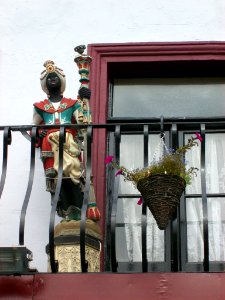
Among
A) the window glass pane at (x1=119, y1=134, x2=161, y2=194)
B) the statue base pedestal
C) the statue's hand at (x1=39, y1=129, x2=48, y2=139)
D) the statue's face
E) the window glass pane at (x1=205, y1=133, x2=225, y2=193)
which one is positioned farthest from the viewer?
the window glass pane at (x1=119, y1=134, x2=161, y2=194)

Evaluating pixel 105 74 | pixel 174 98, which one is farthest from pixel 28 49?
pixel 174 98

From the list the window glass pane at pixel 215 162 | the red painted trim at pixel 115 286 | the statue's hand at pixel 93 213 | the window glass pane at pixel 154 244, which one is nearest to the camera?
the red painted trim at pixel 115 286

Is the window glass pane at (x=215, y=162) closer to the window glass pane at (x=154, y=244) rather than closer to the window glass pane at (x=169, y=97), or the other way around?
the window glass pane at (x=169, y=97)

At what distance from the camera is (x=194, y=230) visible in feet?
23.8

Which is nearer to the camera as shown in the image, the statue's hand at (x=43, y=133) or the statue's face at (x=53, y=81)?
the statue's hand at (x=43, y=133)

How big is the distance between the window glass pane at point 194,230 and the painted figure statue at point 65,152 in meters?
0.98

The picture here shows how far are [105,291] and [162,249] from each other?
153 centimetres

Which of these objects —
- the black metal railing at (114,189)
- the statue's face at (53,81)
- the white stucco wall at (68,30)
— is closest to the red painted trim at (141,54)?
the white stucco wall at (68,30)

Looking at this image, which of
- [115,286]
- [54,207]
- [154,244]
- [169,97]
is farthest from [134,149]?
[115,286]

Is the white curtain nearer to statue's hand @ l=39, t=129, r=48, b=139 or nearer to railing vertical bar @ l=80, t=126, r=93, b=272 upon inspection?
statue's hand @ l=39, t=129, r=48, b=139

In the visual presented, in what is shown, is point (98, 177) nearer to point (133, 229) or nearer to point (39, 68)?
point (133, 229)

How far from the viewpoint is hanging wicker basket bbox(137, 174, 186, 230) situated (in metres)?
5.75

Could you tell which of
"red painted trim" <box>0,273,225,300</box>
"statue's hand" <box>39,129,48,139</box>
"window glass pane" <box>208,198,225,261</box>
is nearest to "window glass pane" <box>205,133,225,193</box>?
"window glass pane" <box>208,198,225,261</box>

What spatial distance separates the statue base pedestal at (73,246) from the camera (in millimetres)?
6203
